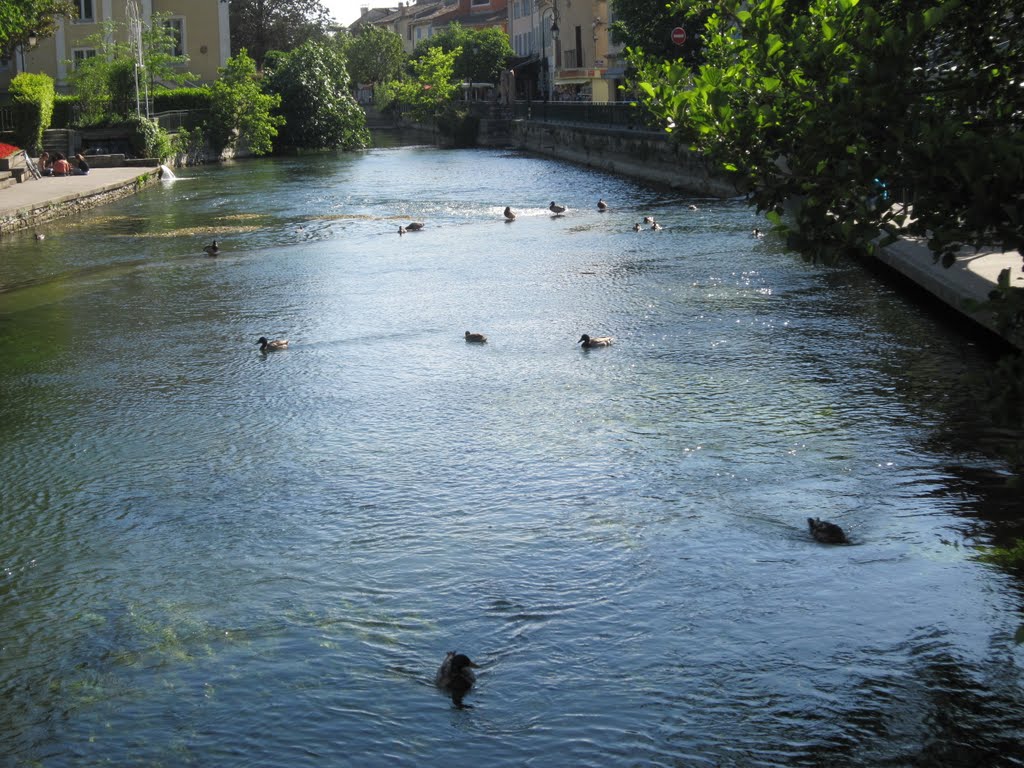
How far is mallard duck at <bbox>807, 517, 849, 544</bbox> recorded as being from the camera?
8.13m

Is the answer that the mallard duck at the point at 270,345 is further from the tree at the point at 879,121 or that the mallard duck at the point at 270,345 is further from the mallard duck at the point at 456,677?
the mallard duck at the point at 456,677

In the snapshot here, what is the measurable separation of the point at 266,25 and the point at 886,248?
6026 centimetres

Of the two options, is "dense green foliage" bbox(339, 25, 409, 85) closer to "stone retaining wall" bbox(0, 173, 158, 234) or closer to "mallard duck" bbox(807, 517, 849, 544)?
"stone retaining wall" bbox(0, 173, 158, 234)

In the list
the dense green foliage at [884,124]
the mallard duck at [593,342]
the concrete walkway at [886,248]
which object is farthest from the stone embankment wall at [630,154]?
the dense green foliage at [884,124]

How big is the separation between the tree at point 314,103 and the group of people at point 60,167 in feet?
58.3

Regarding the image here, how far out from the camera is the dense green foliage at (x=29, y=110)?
3941 cm

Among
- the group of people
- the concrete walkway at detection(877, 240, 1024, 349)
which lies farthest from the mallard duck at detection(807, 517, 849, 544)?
the group of people

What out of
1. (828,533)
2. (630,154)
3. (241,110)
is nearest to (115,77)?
(241,110)

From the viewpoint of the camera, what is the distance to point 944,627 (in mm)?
7043

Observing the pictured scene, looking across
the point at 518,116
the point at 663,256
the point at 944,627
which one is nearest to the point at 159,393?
the point at 944,627

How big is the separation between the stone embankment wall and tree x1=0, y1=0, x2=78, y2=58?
1426cm

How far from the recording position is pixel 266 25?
7262 centimetres

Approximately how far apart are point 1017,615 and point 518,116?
199 feet

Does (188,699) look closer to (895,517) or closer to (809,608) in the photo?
(809,608)
